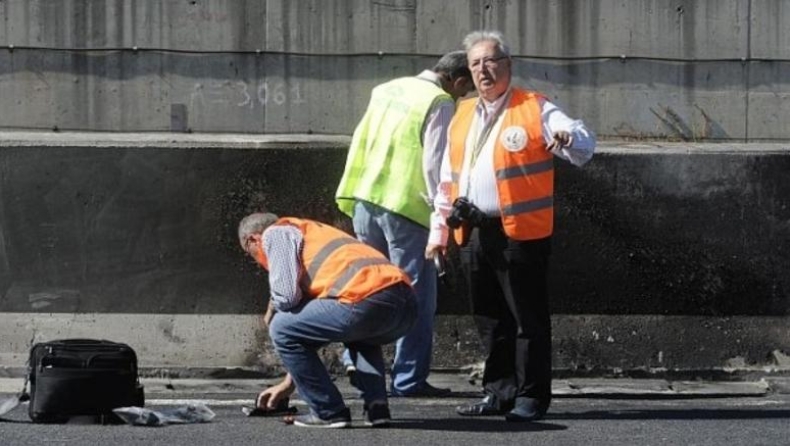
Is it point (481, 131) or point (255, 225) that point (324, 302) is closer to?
point (255, 225)

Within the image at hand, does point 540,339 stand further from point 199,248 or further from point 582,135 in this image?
point 199,248

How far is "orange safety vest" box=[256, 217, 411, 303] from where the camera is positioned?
23.6 feet

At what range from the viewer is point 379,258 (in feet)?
24.3

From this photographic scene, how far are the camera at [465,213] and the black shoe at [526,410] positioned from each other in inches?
33.3

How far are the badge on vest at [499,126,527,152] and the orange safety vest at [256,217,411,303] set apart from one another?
776 millimetres

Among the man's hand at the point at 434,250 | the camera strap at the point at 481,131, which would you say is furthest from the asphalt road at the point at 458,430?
the camera strap at the point at 481,131

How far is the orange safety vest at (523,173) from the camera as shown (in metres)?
7.52

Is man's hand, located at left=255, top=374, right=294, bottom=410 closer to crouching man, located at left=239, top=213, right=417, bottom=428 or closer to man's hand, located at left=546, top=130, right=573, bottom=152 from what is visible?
crouching man, located at left=239, top=213, right=417, bottom=428

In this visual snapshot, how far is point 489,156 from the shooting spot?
7.60 meters

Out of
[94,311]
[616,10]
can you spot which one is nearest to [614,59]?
[616,10]

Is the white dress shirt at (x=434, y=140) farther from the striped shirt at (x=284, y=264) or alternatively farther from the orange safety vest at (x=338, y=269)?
the striped shirt at (x=284, y=264)

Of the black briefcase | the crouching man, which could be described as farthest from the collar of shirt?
the black briefcase

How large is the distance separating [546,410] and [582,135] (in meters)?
1.33

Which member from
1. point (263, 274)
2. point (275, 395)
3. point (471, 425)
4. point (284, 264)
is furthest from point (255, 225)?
point (263, 274)
